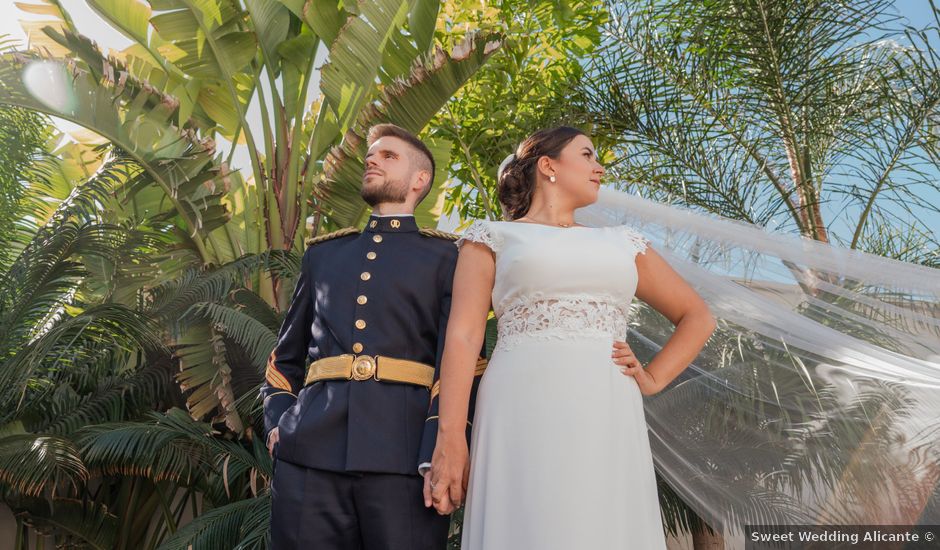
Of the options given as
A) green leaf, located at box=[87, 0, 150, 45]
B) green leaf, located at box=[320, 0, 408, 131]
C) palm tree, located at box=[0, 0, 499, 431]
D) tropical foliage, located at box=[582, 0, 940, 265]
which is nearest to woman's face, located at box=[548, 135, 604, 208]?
tropical foliage, located at box=[582, 0, 940, 265]

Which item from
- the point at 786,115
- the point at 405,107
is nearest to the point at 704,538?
the point at 786,115

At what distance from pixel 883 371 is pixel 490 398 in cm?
113

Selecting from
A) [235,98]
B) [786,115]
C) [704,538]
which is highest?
[235,98]

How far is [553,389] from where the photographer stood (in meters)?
2.16

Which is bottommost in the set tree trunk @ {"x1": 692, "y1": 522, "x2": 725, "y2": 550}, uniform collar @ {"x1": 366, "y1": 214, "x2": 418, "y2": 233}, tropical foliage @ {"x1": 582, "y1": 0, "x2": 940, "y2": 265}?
tree trunk @ {"x1": 692, "y1": 522, "x2": 725, "y2": 550}

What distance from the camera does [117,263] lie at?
493cm

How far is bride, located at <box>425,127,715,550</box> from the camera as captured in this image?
6.82 ft

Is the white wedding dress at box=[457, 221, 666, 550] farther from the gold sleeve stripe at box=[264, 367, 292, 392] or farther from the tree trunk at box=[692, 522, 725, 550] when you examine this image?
the tree trunk at box=[692, 522, 725, 550]

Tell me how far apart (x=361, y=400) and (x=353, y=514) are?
0.90 feet

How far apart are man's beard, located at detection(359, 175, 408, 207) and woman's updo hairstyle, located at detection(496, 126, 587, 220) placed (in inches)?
12.0

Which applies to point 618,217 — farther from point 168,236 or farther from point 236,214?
point 236,214

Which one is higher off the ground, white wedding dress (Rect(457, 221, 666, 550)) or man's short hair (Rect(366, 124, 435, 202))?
man's short hair (Rect(366, 124, 435, 202))

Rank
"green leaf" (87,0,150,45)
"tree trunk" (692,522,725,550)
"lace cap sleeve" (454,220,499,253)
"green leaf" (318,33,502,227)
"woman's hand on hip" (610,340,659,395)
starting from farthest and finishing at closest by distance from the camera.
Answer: "green leaf" (87,0,150,45) < "green leaf" (318,33,502,227) < "tree trunk" (692,522,725,550) < "lace cap sleeve" (454,220,499,253) < "woman's hand on hip" (610,340,659,395)

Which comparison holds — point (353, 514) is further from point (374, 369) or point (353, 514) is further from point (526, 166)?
point (526, 166)
